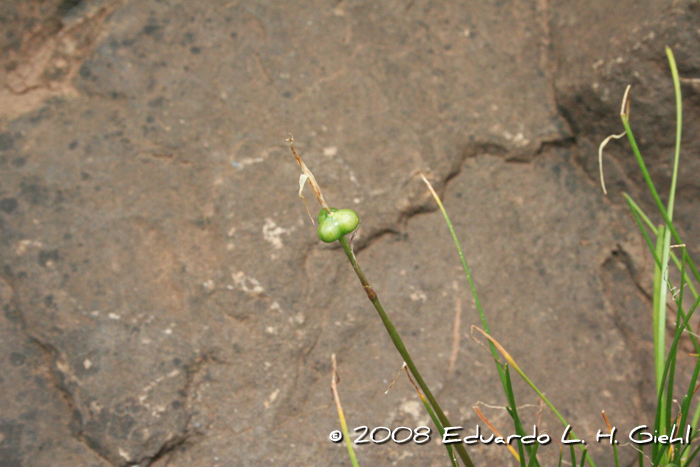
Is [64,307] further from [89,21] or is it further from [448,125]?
[448,125]

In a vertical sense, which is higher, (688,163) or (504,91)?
(504,91)

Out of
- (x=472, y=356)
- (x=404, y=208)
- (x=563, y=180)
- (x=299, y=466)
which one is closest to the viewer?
(x=299, y=466)

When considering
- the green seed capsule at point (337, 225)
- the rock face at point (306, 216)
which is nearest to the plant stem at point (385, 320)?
the green seed capsule at point (337, 225)

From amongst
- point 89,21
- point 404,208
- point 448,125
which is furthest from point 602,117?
point 89,21

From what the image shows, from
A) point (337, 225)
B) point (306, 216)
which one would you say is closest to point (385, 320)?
point (337, 225)

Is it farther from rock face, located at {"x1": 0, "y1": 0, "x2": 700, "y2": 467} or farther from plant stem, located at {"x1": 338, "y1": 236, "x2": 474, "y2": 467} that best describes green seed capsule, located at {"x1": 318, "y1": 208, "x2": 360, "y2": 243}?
rock face, located at {"x1": 0, "y1": 0, "x2": 700, "y2": 467}

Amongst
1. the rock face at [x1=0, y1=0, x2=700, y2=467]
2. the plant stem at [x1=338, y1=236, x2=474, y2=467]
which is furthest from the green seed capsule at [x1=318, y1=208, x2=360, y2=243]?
the rock face at [x1=0, y1=0, x2=700, y2=467]

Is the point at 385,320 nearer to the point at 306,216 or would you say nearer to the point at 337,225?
the point at 337,225

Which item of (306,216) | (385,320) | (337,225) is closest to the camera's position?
(337,225)
